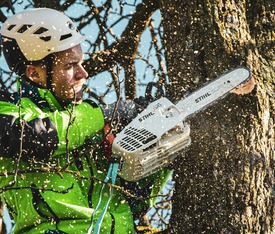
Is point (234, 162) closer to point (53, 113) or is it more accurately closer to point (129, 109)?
point (129, 109)

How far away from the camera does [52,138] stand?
106 inches

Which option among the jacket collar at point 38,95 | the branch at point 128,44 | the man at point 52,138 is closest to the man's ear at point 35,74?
the man at point 52,138

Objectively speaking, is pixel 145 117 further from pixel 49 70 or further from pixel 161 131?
pixel 49 70

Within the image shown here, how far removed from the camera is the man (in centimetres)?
270

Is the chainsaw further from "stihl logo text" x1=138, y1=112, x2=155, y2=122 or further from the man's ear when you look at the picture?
the man's ear

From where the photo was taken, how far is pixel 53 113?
2797 mm

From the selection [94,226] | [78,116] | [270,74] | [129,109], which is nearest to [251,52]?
[270,74]

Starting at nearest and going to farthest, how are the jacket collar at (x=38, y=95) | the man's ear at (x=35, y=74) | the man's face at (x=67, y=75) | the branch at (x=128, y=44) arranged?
1. the jacket collar at (x=38, y=95)
2. the man's face at (x=67, y=75)
3. the man's ear at (x=35, y=74)
4. the branch at (x=128, y=44)

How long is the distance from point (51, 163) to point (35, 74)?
62 cm

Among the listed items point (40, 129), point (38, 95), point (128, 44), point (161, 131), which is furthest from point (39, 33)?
point (128, 44)

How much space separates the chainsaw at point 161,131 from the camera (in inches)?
107

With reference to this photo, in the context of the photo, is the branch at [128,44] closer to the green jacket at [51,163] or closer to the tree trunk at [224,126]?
the tree trunk at [224,126]

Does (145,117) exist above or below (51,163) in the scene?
above

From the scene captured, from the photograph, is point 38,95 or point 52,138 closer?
point 52,138
